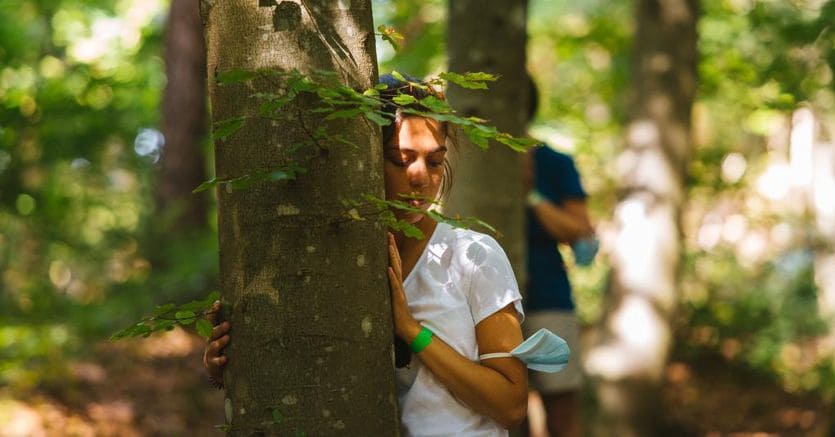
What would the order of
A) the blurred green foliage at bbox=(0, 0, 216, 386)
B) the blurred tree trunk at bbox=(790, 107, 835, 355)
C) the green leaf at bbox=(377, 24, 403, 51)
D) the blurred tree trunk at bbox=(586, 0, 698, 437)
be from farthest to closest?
the blurred tree trunk at bbox=(790, 107, 835, 355) → the blurred tree trunk at bbox=(586, 0, 698, 437) → the blurred green foliage at bbox=(0, 0, 216, 386) → the green leaf at bbox=(377, 24, 403, 51)

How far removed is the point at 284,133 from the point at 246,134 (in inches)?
3.2

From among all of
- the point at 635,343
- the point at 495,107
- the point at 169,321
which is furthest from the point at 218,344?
the point at 635,343

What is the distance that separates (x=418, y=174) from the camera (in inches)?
87.4

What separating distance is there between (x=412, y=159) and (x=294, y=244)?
429 millimetres

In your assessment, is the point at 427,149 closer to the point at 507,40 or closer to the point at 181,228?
the point at 507,40

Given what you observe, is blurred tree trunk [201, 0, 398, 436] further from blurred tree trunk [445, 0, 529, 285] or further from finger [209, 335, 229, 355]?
blurred tree trunk [445, 0, 529, 285]

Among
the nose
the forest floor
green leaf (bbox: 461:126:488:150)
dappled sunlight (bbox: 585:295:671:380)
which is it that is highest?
green leaf (bbox: 461:126:488:150)

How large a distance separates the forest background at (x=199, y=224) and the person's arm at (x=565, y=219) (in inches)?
39.1

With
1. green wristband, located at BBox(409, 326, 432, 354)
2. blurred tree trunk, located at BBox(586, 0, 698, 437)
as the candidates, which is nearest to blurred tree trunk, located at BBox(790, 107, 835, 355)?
blurred tree trunk, located at BBox(586, 0, 698, 437)

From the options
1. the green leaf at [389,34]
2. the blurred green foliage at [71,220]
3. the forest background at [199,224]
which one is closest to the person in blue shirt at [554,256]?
the forest background at [199,224]

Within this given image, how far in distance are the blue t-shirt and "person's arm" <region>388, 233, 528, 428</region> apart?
8.74 feet

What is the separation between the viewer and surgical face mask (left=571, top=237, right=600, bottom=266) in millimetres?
4629

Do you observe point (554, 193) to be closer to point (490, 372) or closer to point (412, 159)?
point (412, 159)

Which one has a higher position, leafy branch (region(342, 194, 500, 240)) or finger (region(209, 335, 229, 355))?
leafy branch (region(342, 194, 500, 240))
